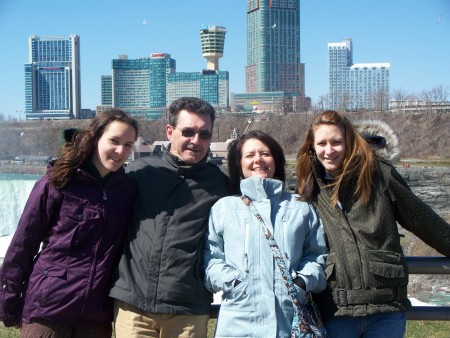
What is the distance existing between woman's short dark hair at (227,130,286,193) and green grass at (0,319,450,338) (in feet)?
5.87

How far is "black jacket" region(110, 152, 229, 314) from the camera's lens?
2586mm

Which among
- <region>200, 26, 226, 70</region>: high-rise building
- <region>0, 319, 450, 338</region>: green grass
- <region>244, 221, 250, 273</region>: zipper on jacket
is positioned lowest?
<region>0, 319, 450, 338</region>: green grass

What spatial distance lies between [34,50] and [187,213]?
19169 centimetres

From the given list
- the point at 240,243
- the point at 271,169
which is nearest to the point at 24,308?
the point at 240,243

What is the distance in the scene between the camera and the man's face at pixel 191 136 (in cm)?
276

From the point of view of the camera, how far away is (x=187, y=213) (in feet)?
8.73

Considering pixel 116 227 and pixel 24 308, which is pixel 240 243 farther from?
pixel 24 308

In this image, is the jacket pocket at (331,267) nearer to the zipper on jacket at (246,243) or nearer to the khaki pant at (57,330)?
the zipper on jacket at (246,243)

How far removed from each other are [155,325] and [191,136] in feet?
2.75

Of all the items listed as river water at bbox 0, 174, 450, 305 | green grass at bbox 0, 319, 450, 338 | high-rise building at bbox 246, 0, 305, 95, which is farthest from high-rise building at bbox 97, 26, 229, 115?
green grass at bbox 0, 319, 450, 338

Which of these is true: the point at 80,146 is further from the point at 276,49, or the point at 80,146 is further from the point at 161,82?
the point at 276,49

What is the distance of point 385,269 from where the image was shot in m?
2.50

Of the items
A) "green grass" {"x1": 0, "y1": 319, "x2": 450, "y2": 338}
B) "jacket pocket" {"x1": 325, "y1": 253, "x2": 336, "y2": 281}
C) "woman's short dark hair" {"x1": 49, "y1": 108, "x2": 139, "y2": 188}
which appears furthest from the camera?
"green grass" {"x1": 0, "y1": 319, "x2": 450, "y2": 338}

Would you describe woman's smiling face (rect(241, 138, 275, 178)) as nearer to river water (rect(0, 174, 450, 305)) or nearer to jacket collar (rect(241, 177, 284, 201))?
jacket collar (rect(241, 177, 284, 201))
